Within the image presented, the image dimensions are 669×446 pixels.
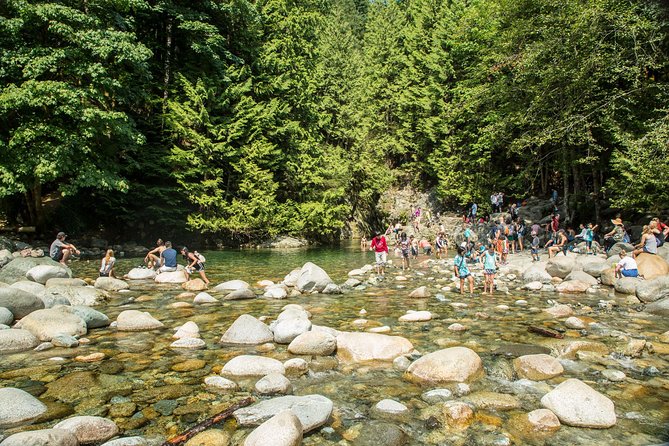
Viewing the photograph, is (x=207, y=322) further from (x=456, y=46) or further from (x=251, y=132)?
(x=456, y=46)

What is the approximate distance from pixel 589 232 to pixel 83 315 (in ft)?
69.3

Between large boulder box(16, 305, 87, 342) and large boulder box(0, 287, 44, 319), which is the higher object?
large boulder box(0, 287, 44, 319)

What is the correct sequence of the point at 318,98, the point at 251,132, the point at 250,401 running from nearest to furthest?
the point at 250,401 → the point at 251,132 → the point at 318,98

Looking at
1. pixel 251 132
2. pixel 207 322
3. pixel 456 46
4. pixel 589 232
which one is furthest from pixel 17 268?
pixel 456 46

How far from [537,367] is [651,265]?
1075cm

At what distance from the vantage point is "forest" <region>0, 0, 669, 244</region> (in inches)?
701

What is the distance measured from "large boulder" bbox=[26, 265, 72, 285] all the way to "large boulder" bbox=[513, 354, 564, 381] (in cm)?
1255

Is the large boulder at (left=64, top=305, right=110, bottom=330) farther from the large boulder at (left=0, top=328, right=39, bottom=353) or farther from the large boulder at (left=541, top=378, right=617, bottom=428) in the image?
the large boulder at (left=541, top=378, right=617, bottom=428)

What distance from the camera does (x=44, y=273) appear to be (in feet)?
39.1

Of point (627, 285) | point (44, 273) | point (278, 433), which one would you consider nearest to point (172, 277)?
point (44, 273)

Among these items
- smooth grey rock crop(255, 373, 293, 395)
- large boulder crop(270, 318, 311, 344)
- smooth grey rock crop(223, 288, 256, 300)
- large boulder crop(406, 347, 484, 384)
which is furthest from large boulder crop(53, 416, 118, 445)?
smooth grey rock crop(223, 288, 256, 300)

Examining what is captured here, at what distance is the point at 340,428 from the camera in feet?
13.8

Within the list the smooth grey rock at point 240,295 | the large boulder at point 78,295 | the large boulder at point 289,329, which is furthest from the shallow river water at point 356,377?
the smooth grey rock at point 240,295

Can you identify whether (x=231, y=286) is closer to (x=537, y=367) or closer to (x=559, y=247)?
(x=537, y=367)
